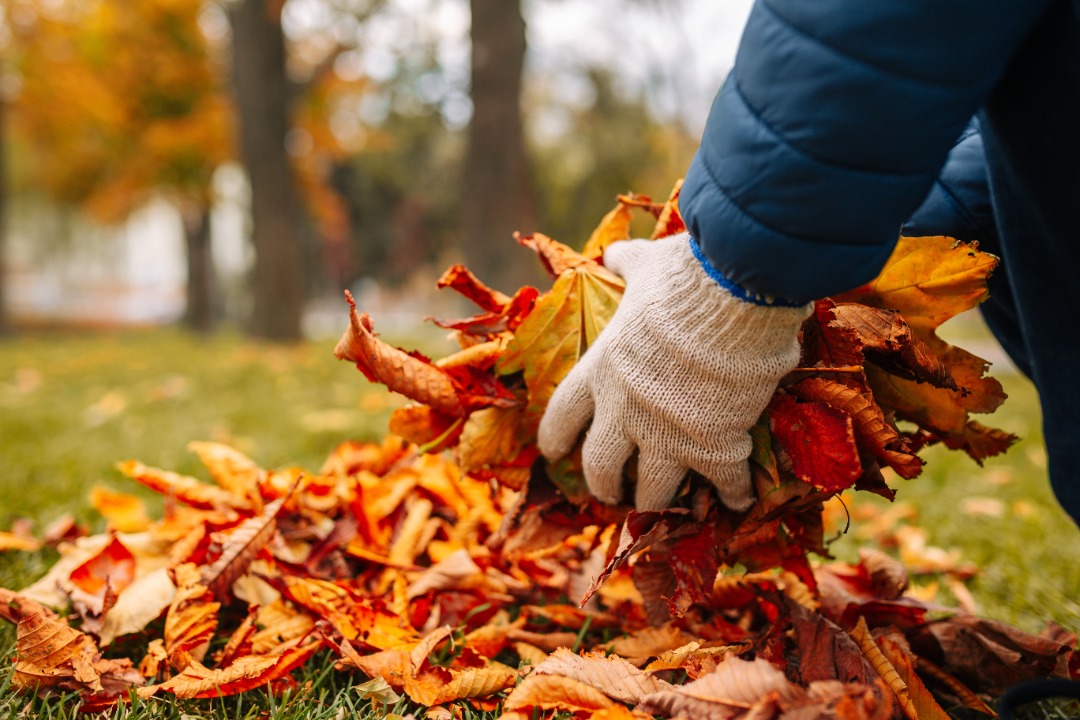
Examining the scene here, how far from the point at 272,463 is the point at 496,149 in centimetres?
343

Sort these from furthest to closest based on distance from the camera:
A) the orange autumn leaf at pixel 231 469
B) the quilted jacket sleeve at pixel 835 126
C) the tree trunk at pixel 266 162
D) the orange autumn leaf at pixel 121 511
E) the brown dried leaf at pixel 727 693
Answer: the tree trunk at pixel 266 162
the orange autumn leaf at pixel 121 511
the orange autumn leaf at pixel 231 469
the brown dried leaf at pixel 727 693
the quilted jacket sleeve at pixel 835 126

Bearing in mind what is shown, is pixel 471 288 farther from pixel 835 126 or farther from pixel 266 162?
pixel 266 162

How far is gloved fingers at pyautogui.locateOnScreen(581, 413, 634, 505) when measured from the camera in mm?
1179

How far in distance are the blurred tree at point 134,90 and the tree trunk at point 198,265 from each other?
39 millimetres

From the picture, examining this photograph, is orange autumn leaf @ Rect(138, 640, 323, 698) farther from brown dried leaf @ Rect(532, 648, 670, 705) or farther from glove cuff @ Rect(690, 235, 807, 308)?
glove cuff @ Rect(690, 235, 807, 308)

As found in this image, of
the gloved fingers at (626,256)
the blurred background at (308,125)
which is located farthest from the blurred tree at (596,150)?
the gloved fingers at (626,256)

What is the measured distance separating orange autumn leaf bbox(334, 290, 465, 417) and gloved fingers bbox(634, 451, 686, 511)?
35cm

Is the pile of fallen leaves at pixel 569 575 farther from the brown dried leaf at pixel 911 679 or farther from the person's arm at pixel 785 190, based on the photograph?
the person's arm at pixel 785 190

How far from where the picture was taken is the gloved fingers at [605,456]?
118cm

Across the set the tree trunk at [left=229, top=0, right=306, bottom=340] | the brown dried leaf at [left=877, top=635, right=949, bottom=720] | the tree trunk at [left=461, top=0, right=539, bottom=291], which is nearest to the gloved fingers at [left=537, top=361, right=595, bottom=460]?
the brown dried leaf at [left=877, top=635, right=949, bottom=720]

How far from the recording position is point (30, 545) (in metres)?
1.77

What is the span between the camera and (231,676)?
1.18m

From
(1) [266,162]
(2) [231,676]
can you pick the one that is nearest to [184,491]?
(2) [231,676]

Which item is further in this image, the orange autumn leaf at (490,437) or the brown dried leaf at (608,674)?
the orange autumn leaf at (490,437)
